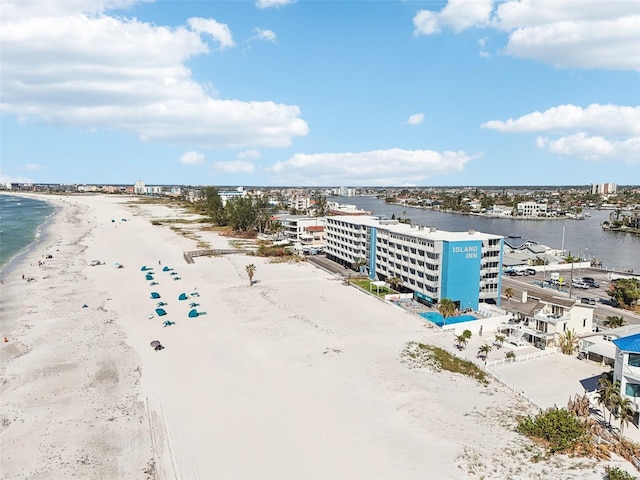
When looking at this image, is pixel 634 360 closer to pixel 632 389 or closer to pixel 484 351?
pixel 632 389

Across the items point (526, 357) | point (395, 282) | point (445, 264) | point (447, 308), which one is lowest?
point (526, 357)

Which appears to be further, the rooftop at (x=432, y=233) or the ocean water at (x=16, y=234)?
the ocean water at (x=16, y=234)

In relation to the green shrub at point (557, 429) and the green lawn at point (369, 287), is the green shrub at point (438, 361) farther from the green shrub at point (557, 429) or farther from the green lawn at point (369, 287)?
the green lawn at point (369, 287)

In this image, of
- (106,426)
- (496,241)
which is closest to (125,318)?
(106,426)

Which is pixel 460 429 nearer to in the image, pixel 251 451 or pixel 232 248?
pixel 251 451

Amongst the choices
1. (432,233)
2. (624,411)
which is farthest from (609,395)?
(432,233)

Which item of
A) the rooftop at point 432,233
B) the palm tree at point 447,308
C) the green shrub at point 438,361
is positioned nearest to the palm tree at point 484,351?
the green shrub at point 438,361

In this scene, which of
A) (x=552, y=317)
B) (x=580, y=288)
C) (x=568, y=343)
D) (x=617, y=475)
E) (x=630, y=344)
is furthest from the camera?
(x=580, y=288)

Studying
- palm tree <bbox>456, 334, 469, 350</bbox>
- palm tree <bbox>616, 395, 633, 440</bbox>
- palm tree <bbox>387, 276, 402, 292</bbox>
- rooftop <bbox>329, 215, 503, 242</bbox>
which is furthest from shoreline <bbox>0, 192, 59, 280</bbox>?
palm tree <bbox>616, 395, 633, 440</bbox>
